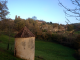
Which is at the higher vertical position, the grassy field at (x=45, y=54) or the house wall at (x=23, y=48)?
the house wall at (x=23, y=48)

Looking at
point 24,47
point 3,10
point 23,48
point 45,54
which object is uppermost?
point 3,10

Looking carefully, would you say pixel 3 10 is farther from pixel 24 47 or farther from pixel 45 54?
pixel 45 54

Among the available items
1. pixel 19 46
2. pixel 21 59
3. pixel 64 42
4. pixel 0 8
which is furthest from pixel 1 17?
pixel 64 42

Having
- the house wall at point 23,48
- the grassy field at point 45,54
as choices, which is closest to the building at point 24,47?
the house wall at point 23,48

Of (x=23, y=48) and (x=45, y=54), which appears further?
(x=45, y=54)

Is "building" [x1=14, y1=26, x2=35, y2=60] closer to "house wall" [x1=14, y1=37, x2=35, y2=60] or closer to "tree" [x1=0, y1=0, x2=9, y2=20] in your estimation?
"house wall" [x1=14, y1=37, x2=35, y2=60]

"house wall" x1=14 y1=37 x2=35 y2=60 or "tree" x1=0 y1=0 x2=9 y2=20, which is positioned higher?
"tree" x1=0 y1=0 x2=9 y2=20

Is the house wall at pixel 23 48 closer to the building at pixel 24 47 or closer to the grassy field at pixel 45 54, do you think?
the building at pixel 24 47

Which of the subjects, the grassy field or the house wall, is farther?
the grassy field

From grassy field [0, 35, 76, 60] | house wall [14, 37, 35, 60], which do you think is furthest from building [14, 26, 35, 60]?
grassy field [0, 35, 76, 60]

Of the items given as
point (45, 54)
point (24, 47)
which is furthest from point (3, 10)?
point (45, 54)

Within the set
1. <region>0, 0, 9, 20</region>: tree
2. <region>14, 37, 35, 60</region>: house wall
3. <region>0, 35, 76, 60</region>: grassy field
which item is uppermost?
<region>0, 0, 9, 20</region>: tree

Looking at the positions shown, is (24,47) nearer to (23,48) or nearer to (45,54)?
(23,48)

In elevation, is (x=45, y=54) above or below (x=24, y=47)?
below
